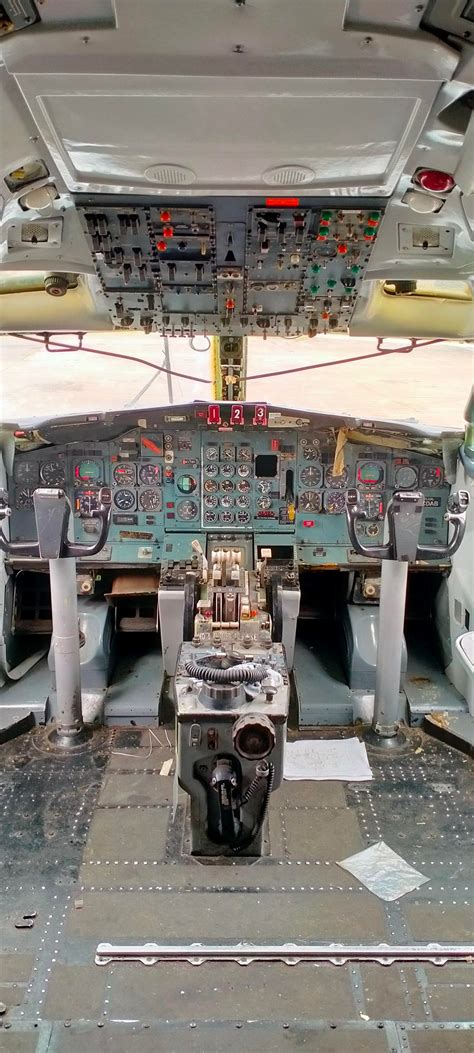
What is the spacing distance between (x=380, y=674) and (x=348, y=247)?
90.5 inches

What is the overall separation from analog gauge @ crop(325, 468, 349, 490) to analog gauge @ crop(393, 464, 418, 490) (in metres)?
0.34

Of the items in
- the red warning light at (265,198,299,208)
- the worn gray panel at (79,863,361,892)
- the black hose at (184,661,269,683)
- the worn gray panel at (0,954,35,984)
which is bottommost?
the worn gray panel at (0,954,35,984)

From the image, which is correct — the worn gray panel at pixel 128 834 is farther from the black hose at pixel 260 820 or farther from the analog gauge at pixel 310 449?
the analog gauge at pixel 310 449

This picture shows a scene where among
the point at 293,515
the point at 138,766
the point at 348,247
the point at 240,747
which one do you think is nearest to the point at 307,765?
the point at 138,766

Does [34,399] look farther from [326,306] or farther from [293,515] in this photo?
[326,306]

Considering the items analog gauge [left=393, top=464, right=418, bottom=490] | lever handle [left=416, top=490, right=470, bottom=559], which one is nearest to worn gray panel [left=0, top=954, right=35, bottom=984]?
lever handle [left=416, top=490, right=470, bottom=559]

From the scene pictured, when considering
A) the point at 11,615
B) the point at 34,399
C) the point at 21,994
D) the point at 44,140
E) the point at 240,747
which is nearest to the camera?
the point at 44,140

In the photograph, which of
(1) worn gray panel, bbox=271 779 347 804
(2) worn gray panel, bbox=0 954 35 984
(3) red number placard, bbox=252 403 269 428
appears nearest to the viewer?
(2) worn gray panel, bbox=0 954 35 984

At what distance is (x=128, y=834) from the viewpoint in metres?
3.63

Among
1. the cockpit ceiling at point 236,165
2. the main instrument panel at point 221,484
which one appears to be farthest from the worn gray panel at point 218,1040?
the main instrument panel at point 221,484

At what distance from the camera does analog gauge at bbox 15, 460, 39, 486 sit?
5.32 metres

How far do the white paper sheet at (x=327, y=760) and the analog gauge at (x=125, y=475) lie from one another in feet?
6.88

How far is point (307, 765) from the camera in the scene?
4.22m

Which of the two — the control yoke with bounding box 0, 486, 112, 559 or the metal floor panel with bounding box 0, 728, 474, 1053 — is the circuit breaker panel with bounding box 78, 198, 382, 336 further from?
the metal floor panel with bounding box 0, 728, 474, 1053
